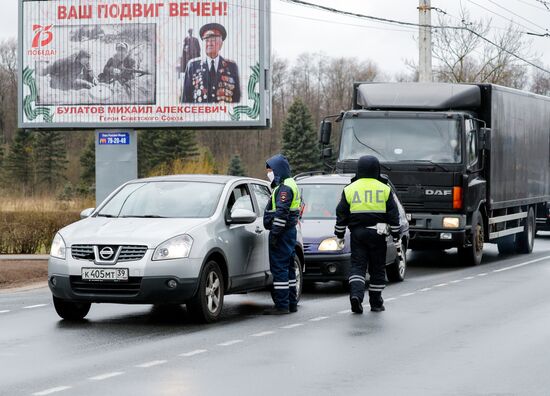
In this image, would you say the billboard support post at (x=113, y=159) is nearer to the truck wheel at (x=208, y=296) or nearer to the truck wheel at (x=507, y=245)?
the truck wheel at (x=507, y=245)

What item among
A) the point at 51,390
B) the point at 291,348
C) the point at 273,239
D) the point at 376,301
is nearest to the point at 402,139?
the point at 376,301

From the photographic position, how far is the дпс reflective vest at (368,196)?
1418cm

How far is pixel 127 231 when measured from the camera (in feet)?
42.4

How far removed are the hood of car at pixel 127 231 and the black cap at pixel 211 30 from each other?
1585cm

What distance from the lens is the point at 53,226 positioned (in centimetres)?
2620

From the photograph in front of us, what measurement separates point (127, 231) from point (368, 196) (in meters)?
2.90

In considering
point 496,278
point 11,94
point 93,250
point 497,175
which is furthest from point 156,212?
point 11,94

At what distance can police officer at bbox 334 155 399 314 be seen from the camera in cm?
1416

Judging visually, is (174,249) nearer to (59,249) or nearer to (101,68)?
(59,249)

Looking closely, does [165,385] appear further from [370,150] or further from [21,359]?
[370,150]

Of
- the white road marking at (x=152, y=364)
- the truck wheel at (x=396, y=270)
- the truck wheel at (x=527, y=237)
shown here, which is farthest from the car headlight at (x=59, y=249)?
the truck wheel at (x=527, y=237)

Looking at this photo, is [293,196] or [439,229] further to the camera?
[439,229]

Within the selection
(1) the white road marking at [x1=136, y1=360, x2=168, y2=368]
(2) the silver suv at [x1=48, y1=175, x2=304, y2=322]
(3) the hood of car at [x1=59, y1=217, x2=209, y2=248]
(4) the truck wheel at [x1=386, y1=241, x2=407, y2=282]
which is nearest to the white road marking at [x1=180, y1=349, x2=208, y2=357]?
(1) the white road marking at [x1=136, y1=360, x2=168, y2=368]

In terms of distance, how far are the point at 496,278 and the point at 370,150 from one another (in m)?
3.78
